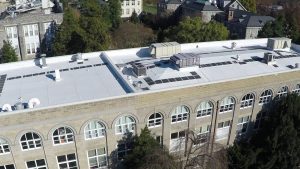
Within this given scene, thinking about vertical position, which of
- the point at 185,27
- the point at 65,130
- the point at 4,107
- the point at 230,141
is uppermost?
the point at 185,27

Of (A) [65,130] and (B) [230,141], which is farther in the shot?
(B) [230,141]

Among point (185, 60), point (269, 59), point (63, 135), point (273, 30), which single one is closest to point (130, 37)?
point (273, 30)

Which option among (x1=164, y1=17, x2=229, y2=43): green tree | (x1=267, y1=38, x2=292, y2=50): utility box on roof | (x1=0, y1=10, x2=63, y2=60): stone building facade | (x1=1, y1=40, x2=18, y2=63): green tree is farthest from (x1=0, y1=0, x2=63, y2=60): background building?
(x1=267, y1=38, x2=292, y2=50): utility box on roof

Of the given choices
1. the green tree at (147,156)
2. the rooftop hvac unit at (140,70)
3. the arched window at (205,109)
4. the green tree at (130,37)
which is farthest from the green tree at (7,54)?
the arched window at (205,109)

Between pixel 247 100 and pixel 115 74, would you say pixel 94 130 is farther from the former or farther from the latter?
pixel 247 100

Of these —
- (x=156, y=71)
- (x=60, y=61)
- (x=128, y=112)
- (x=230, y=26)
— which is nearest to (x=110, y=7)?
(x=230, y=26)

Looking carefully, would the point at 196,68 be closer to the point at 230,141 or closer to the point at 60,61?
the point at 230,141
